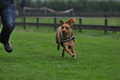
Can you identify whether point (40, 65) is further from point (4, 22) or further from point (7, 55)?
point (7, 55)

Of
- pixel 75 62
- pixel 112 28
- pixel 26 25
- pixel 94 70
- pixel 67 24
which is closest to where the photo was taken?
pixel 94 70

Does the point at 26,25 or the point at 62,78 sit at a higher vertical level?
the point at 62,78

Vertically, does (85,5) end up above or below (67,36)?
below

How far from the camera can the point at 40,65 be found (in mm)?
7289

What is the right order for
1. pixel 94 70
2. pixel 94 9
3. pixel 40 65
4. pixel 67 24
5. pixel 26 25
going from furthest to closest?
1. pixel 94 9
2. pixel 26 25
3. pixel 67 24
4. pixel 40 65
5. pixel 94 70

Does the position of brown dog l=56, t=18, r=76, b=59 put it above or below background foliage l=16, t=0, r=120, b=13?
above

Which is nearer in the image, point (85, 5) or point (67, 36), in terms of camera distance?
point (67, 36)

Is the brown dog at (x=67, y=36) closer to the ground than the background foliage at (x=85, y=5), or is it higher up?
higher up

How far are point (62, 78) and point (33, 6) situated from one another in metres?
53.7

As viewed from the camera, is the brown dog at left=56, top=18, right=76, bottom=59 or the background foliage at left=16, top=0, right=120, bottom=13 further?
the background foliage at left=16, top=0, right=120, bottom=13

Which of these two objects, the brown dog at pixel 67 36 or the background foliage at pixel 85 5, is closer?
the brown dog at pixel 67 36

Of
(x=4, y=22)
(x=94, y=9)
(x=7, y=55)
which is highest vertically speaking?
(x=4, y=22)

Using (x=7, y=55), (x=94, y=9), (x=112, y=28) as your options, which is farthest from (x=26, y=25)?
(x=94, y=9)

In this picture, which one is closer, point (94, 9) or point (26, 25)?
point (26, 25)
